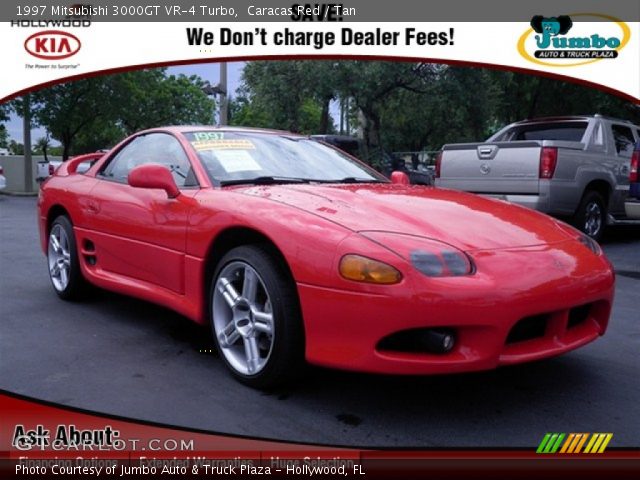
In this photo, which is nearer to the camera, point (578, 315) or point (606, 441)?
point (606, 441)

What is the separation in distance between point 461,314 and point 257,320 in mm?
1009

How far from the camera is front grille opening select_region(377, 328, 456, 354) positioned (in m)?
2.47

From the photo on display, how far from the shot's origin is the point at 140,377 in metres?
3.11

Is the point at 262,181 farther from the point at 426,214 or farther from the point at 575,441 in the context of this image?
the point at 575,441

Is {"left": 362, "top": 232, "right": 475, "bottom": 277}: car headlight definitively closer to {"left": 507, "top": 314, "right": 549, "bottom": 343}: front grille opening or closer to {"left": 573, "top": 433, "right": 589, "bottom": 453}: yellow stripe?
{"left": 507, "top": 314, "right": 549, "bottom": 343}: front grille opening

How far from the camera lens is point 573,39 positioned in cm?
453

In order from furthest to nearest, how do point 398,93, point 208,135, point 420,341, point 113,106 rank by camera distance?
point 398,93
point 113,106
point 208,135
point 420,341

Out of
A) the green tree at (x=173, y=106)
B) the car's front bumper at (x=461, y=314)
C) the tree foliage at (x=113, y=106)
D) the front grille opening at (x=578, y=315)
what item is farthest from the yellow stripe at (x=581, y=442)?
the green tree at (x=173, y=106)

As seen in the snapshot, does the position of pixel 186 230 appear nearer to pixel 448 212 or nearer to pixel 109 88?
pixel 448 212

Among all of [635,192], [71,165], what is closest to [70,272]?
[71,165]

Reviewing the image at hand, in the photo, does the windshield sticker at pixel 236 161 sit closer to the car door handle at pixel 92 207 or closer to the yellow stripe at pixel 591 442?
the car door handle at pixel 92 207

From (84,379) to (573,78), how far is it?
404 centimetres

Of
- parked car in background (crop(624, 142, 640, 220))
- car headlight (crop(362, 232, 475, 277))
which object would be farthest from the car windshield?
parked car in background (crop(624, 142, 640, 220))

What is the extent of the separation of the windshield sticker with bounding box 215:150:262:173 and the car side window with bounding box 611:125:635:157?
676 cm
